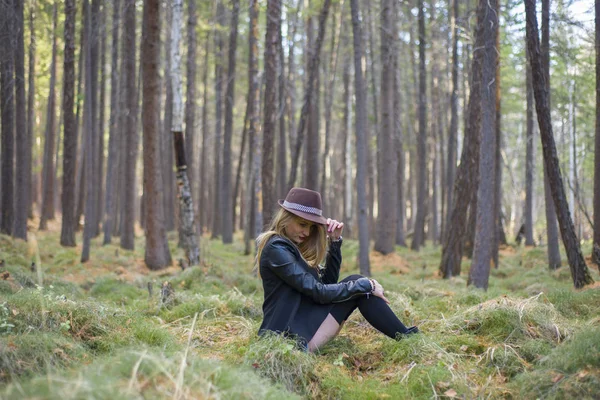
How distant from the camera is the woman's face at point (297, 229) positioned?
5.48 metres

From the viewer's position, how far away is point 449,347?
532 centimetres

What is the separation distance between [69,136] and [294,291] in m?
12.3

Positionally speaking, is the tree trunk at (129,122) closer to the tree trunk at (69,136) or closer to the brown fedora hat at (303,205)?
the tree trunk at (69,136)

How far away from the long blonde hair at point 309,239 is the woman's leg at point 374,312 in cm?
54

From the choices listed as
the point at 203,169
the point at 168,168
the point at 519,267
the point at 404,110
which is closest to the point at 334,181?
the point at 404,110

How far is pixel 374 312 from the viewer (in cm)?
537

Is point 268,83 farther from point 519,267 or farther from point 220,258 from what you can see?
point 519,267

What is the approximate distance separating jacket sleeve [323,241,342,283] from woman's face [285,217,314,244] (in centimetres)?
55

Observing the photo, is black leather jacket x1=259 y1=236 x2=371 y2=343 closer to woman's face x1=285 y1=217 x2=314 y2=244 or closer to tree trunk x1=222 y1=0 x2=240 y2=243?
woman's face x1=285 y1=217 x2=314 y2=244

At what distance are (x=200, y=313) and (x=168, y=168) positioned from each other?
55.6 feet

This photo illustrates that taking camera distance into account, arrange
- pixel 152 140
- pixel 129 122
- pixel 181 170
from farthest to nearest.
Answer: pixel 129 122 → pixel 152 140 → pixel 181 170

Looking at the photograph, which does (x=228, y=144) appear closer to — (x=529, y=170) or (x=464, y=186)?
(x=464, y=186)

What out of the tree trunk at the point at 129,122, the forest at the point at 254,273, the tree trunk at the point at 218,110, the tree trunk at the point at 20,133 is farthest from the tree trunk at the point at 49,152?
the tree trunk at the point at 218,110

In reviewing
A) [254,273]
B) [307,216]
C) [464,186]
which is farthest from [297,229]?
[464,186]
